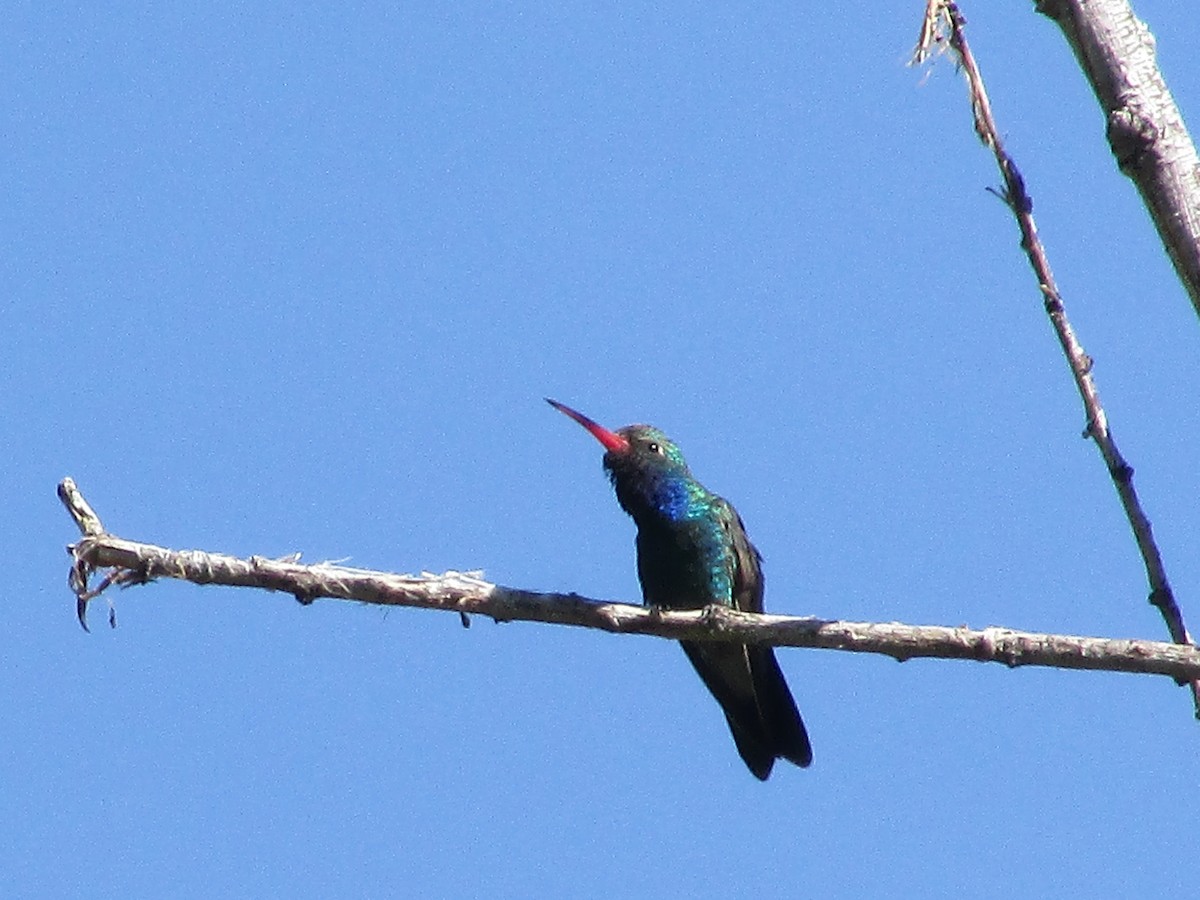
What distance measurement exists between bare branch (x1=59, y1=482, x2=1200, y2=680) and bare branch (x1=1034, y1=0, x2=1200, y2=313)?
100cm

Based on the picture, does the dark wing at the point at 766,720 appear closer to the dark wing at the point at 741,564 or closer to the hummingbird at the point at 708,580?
the hummingbird at the point at 708,580

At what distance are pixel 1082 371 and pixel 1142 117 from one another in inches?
25.3

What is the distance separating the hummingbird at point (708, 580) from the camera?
7.07 meters

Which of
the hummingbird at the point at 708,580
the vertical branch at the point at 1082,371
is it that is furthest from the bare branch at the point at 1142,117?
the hummingbird at the point at 708,580

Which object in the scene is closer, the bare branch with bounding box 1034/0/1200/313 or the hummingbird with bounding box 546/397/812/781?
the bare branch with bounding box 1034/0/1200/313

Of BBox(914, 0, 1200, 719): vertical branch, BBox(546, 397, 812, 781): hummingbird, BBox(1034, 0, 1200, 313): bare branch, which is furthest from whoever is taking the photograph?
BBox(546, 397, 812, 781): hummingbird

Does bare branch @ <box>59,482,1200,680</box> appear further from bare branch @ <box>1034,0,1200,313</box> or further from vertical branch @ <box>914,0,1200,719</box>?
bare branch @ <box>1034,0,1200,313</box>

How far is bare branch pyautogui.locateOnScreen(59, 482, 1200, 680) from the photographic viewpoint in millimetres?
3303

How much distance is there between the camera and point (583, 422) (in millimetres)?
Answer: 6855

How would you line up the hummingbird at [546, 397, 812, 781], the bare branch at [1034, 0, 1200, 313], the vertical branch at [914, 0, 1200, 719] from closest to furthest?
the bare branch at [1034, 0, 1200, 313] → the vertical branch at [914, 0, 1200, 719] → the hummingbird at [546, 397, 812, 781]

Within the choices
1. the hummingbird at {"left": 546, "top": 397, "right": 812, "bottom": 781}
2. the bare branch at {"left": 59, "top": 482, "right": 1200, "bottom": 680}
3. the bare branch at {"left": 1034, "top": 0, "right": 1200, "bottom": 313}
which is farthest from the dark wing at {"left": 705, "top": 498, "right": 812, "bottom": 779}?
the bare branch at {"left": 1034, "top": 0, "right": 1200, "bottom": 313}

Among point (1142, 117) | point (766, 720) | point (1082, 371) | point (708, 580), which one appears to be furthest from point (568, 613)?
point (766, 720)

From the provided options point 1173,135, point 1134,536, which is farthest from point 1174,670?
point 1173,135

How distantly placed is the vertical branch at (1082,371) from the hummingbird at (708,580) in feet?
12.6
